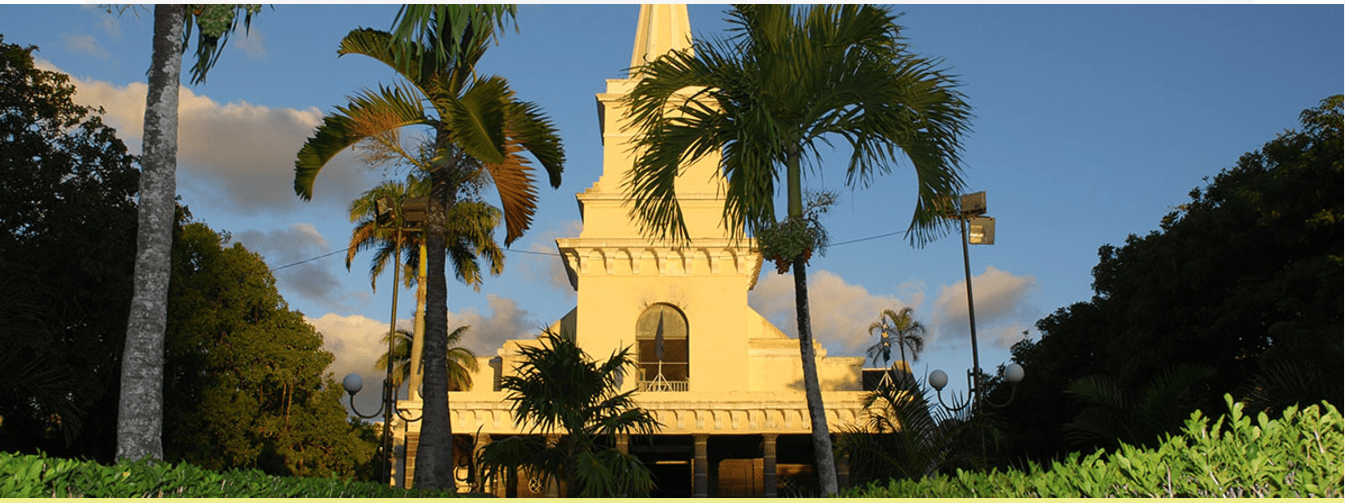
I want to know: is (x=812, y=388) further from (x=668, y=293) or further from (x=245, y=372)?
(x=245, y=372)

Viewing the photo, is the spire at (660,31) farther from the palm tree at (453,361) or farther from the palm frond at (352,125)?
the palm frond at (352,125)

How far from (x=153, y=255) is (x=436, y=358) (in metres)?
5.57

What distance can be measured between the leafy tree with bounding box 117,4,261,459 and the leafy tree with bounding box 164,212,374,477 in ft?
79.8

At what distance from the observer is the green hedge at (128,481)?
18.9ft

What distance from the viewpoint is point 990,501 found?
18.7 ft

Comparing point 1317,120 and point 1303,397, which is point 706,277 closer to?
point 1317,120

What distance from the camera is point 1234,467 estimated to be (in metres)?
5.29

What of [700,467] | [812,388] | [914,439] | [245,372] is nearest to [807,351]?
[812,388]

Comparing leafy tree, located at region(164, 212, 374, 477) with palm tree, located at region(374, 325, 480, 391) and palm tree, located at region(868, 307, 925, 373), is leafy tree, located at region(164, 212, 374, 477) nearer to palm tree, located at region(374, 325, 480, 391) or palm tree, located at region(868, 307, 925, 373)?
palm tree, located at region(374, 325, 480, 391)

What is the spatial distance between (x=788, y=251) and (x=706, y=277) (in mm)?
21516

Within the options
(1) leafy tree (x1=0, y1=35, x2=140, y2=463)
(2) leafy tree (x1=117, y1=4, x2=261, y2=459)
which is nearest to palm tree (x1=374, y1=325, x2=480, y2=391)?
(1) leafy tree (x1=0, y1=35, x2=140, y2=463)

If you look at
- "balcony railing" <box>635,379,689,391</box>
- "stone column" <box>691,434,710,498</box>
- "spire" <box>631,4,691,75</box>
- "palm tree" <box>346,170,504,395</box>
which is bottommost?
"stone column" <box>691,434,710,498</box>

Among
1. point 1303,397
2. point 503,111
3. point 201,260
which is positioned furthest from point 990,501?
point 201,260

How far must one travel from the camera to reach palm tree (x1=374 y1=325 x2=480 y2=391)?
42.1m
